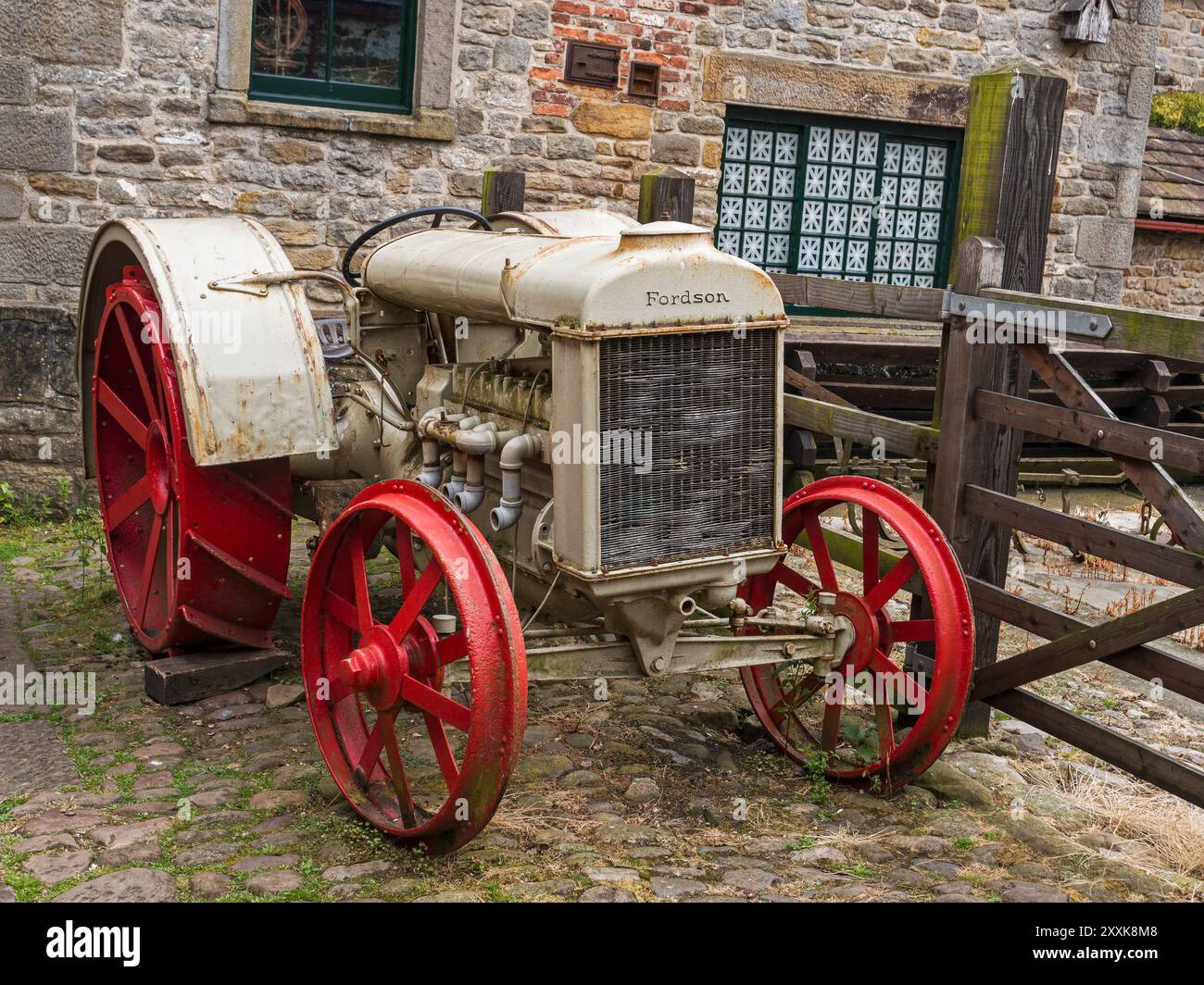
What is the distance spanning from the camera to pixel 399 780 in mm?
3641

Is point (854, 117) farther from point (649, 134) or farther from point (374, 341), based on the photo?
point (374, 341)

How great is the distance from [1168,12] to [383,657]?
11.0 m

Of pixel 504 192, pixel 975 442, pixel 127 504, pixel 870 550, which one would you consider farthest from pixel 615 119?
pixel 870 550

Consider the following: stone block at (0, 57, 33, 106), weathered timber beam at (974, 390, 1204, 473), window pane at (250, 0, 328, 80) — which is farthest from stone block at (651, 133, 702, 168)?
weathered timber beam at (974, 390, 1204, 473)

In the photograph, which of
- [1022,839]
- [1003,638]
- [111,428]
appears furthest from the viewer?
[1003,638]

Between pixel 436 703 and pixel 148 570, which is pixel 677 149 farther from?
pixel 436 703

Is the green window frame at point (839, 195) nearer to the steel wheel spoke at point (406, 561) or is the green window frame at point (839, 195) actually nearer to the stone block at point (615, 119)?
the stone block at point (615, 119)

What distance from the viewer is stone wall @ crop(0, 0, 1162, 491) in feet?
24.3

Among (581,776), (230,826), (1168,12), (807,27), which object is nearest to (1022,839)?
(581,776)

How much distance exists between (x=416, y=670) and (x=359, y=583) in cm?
35

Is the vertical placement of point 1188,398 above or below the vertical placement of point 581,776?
above

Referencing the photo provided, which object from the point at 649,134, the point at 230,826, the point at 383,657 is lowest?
the point at 230,826

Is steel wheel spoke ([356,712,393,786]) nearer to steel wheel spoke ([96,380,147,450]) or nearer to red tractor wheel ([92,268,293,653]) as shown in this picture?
red tractor wheel ([92,268,293,653])

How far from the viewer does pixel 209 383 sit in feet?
13.6
